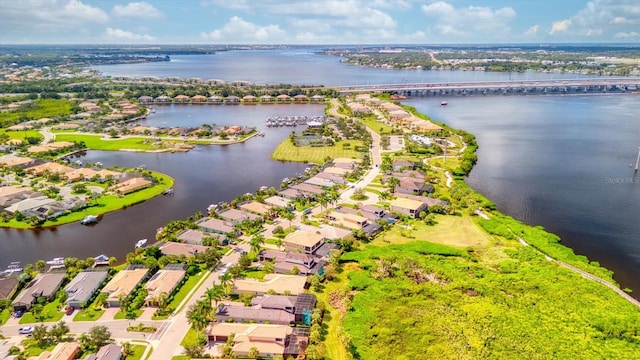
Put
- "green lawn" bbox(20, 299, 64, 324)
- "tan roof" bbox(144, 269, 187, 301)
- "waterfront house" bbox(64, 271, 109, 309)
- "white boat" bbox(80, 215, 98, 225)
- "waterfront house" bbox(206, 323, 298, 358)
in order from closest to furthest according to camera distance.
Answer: "waterfront house" bbox(206, 323, 298, 358) → "green lawn" bbox(20, 299, 64, 324) → "waterfront house" bbox(64, 271, 109, 309) → "tan roof" bbox(144, 269, 187, 301) → "white boat" bbox(80, 215, 98, 225)

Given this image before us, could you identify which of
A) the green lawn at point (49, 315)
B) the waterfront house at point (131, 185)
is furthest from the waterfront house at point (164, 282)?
the waterfront house at point (131, 185)

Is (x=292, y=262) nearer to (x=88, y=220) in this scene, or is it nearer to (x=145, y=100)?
(x=88, y=220)

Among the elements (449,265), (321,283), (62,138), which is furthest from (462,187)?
(62,138)

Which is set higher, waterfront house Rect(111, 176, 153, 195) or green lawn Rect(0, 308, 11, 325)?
waterfront house Rect(111, 176, 153, 195)

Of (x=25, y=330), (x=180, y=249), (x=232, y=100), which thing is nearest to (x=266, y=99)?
(x=232, y=100)

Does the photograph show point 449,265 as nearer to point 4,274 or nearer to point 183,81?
point 4,274

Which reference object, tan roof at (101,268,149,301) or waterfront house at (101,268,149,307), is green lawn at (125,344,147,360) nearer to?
waterfront house at (101,268,149,307)

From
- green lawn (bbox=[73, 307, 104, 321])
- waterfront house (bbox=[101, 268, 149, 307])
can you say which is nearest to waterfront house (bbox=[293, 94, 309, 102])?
waterfront house (bbox=[101, 268, 149, 307])
